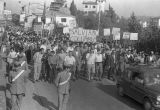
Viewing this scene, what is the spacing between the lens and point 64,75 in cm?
862

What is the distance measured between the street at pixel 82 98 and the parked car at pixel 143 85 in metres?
0.42

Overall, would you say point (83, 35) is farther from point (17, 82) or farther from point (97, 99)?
point (17, 82)

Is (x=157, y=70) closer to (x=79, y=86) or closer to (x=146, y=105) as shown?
(x=146, y=105)

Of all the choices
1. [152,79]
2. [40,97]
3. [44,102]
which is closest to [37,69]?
[40,97]

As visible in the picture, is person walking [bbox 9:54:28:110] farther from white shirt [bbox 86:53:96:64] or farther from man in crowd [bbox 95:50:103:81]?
man in crowd [bbox 95:50:103:81]

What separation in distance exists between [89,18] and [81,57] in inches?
2584

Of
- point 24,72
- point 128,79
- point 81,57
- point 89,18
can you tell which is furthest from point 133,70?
point 89,18

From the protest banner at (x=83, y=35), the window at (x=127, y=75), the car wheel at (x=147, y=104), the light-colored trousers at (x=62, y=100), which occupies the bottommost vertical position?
the car wheel at (x=147, y=104)

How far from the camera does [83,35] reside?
78.7ft

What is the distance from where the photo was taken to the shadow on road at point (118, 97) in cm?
1072

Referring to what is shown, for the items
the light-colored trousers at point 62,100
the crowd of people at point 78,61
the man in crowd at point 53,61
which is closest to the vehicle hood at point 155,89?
the light-colored trousers at point 62,100

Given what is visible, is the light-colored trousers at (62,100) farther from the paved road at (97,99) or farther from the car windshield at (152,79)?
the car windshield at (152,79)

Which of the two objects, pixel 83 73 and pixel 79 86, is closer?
pixel 79 86

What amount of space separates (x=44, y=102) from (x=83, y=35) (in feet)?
45.6
